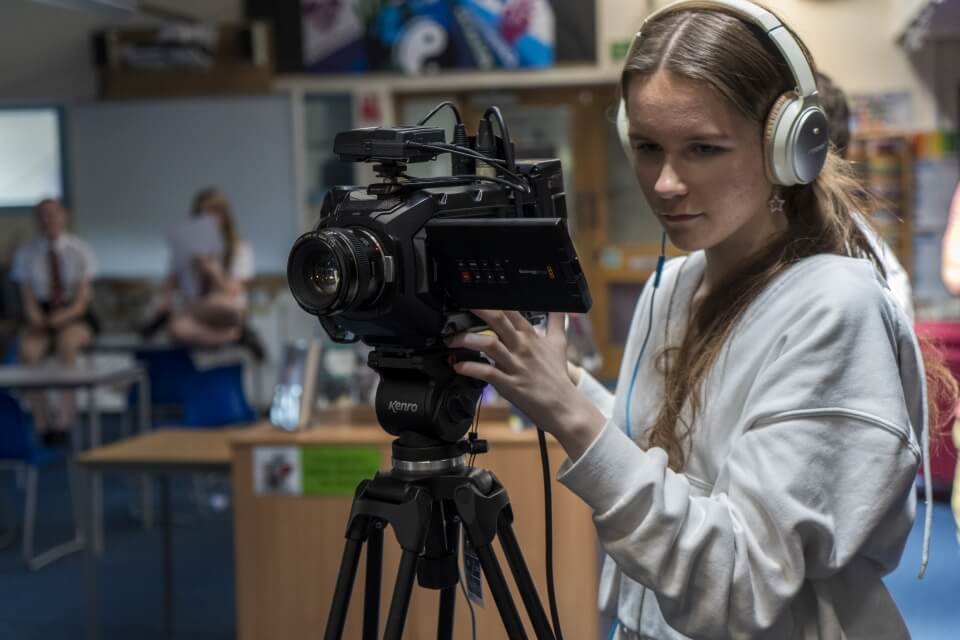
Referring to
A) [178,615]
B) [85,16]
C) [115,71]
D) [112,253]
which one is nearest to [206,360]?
[178,615]

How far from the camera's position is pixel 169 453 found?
126 inches

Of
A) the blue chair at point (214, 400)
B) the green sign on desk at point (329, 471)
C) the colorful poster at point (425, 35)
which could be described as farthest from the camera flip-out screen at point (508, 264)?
the colorful poster at point (425, 35)

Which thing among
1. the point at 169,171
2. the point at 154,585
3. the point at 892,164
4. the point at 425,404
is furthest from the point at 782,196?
the point at 169,171

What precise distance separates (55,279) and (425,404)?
5.79 m

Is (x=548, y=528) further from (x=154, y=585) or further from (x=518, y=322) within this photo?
(x=154, y=585)

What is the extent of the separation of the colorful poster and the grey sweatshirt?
23.3 ft

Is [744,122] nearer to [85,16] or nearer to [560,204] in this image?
[560,204]

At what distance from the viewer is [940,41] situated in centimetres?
757

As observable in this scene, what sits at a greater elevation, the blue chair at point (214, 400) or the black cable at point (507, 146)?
the black cable at point (507, 146)

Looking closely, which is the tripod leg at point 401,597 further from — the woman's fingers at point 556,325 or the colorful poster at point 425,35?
the colorful poster at point 425,35

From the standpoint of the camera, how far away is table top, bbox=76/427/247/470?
309 cm

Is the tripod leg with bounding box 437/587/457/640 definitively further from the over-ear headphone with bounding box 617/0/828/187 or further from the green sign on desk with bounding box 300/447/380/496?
the green sign on desk with bounding box 300/447/380/496

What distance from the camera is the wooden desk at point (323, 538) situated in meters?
2.65

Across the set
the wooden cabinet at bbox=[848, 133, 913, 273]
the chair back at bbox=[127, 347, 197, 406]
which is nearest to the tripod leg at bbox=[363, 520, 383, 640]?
the chair back at bbox=[127, 347, 197, 406]
